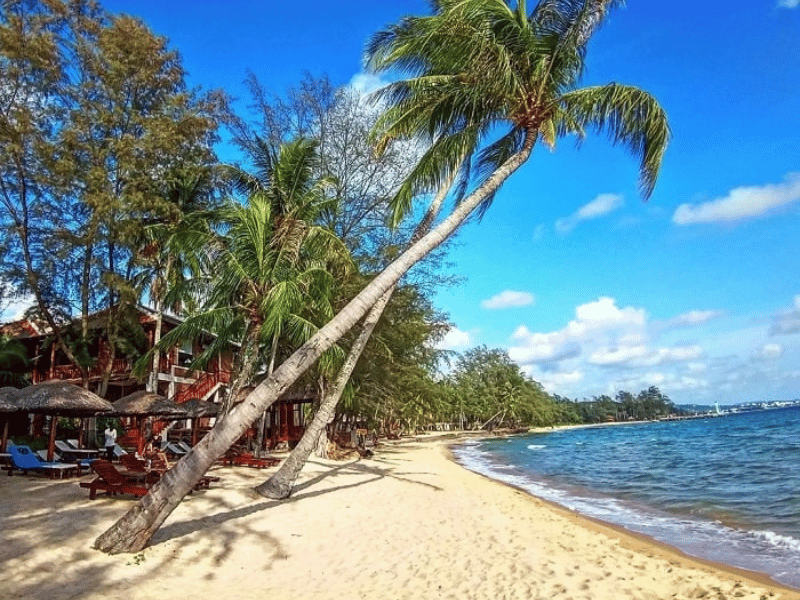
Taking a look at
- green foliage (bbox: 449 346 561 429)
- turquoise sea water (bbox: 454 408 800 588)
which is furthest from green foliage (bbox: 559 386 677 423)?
turquoise sea water (bbox: 454 408 800 588)

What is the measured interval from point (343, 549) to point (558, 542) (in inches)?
136

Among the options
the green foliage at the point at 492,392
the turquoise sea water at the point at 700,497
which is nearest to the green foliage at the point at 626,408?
the green foliage at the point at 492,392

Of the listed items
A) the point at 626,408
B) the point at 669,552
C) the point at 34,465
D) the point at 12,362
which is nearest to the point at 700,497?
the point at 669,552

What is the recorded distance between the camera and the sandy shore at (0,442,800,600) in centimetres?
586

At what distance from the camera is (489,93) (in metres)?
9.82

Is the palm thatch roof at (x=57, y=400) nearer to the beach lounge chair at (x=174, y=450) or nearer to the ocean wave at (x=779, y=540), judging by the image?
the beach lounge chair at (x=174, y=450)

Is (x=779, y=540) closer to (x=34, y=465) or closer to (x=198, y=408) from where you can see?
(x=198, y=408)

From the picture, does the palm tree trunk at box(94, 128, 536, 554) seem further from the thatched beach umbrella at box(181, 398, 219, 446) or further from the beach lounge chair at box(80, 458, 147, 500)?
the thatched beach umbrella at box(181, 398, 219, 446)

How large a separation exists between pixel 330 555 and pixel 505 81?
776 cm

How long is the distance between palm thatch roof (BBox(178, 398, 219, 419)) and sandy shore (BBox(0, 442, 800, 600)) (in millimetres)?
4409

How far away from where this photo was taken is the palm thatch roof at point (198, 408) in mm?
15820

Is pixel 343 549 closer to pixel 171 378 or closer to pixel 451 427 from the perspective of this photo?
pixel 171 378

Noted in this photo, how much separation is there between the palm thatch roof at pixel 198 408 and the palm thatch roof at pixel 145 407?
0.47 metres

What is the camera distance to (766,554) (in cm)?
888
